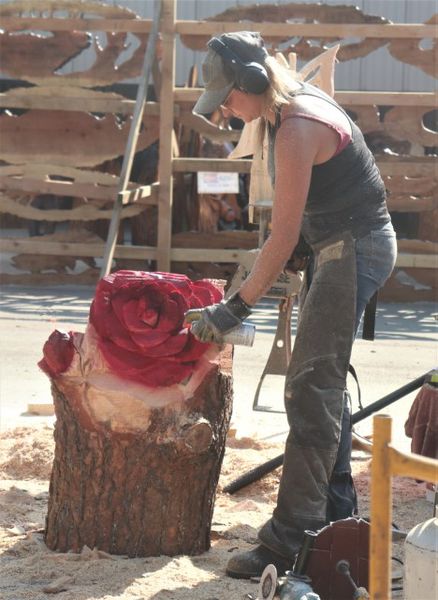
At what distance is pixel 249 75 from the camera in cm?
341

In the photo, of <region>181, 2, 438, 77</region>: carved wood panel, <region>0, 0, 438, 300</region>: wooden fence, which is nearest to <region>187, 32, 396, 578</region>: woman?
<region>0, 0, 438, 300</region>: wooden fence

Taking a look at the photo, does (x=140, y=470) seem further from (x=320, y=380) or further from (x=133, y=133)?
(x=133, y=133)

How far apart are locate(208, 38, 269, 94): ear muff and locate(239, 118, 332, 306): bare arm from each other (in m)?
0.14

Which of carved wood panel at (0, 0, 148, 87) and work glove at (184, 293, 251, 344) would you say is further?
carved wood panel at (0, 0, 148, 87)

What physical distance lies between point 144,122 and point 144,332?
824 cm

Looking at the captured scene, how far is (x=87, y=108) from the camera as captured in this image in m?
11.6

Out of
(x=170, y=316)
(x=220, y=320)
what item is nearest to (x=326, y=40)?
Result: (x=170, y=316)

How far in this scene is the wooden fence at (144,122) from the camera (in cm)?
1132

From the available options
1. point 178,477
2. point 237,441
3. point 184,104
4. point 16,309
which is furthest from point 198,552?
point 184,104

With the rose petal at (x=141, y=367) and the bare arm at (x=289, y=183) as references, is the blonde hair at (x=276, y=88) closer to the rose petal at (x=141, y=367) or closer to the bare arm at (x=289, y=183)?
the bare arm at (x=289, y=183)

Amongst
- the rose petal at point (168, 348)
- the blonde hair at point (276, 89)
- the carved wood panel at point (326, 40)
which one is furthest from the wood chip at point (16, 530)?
the carved wood panel at point (326, 40)

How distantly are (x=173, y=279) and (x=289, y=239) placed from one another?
0.62m

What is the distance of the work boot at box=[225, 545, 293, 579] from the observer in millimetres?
3697

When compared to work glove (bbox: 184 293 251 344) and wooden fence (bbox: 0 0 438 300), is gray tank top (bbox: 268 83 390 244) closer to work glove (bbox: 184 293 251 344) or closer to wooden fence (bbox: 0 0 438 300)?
work glove (bbox: 184 293 251 344)
